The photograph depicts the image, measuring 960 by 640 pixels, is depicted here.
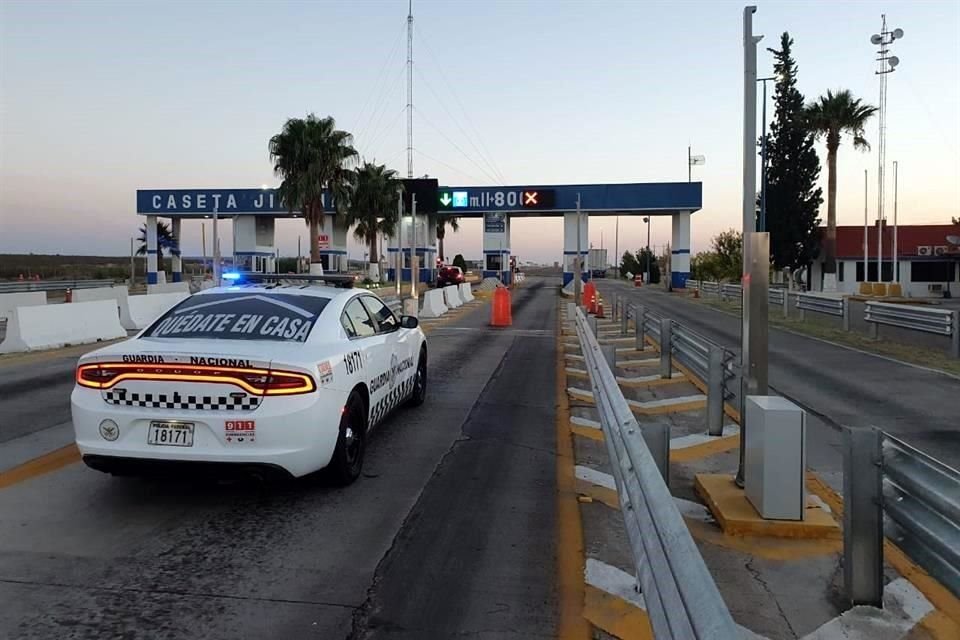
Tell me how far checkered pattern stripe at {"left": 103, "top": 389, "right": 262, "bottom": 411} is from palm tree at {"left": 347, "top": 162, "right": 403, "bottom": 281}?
5229 cm

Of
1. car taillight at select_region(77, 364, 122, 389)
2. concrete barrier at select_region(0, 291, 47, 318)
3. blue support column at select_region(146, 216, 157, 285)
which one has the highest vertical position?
blue support column at select_region(146, 216, 157, 285)

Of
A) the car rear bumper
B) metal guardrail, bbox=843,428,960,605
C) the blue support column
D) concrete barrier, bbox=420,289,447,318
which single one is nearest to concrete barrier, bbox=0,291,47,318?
concrete barrier, bbox=420,289,447,318

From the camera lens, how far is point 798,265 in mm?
52719

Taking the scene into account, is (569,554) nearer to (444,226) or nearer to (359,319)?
(359,319)

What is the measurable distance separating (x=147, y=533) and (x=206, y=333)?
1615 mm

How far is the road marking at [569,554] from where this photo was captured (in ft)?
13.0

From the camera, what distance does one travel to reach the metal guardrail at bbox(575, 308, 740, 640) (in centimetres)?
228

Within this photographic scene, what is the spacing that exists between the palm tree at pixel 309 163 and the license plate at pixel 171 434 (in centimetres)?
4155

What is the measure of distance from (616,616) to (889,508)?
58.8 inches

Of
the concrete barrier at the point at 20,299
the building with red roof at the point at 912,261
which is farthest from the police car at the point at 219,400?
the building with red roof at the point at 912,261

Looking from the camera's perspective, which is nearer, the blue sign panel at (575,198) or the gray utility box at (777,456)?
the gray utility box at (777,456)

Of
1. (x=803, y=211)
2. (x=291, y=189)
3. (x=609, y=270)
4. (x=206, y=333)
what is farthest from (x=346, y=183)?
(x=609, y=270)

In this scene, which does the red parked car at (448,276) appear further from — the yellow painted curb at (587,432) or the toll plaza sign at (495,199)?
the yellow painted curb at (587,432)

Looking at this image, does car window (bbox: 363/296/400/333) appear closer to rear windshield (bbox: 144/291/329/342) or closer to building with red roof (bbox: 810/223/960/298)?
rear windshield (bbox: 144/291/329/342)
